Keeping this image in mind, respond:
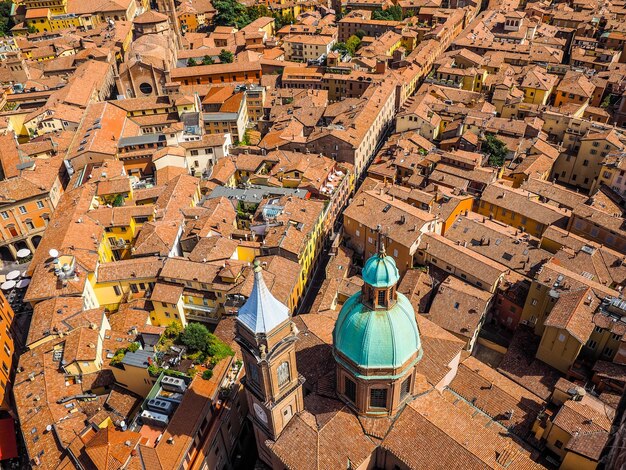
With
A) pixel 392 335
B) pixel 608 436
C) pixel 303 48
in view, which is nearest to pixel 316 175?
pixel 392 335

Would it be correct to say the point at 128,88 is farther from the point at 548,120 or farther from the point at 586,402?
the point at 586,402

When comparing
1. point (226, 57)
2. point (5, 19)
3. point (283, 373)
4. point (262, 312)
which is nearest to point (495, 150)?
point (283, 373)

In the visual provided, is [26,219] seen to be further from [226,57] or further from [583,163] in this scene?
[583,163]

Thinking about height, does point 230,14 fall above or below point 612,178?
above

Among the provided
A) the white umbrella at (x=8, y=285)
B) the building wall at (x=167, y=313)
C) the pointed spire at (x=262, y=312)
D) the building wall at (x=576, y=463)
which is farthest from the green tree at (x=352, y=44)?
the building wall at (x=576, y=463)

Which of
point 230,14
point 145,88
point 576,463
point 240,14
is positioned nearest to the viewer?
point 576,463

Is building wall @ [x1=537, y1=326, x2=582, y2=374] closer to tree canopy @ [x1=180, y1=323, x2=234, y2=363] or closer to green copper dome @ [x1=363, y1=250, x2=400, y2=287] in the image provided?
green copper dome @ [x1=363, y1=250, x2=400, y2=287]

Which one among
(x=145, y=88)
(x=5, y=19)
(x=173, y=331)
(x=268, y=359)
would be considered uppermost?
(x=5, y=19)

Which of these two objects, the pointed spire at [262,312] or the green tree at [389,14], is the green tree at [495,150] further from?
the green tree at [389,14]
